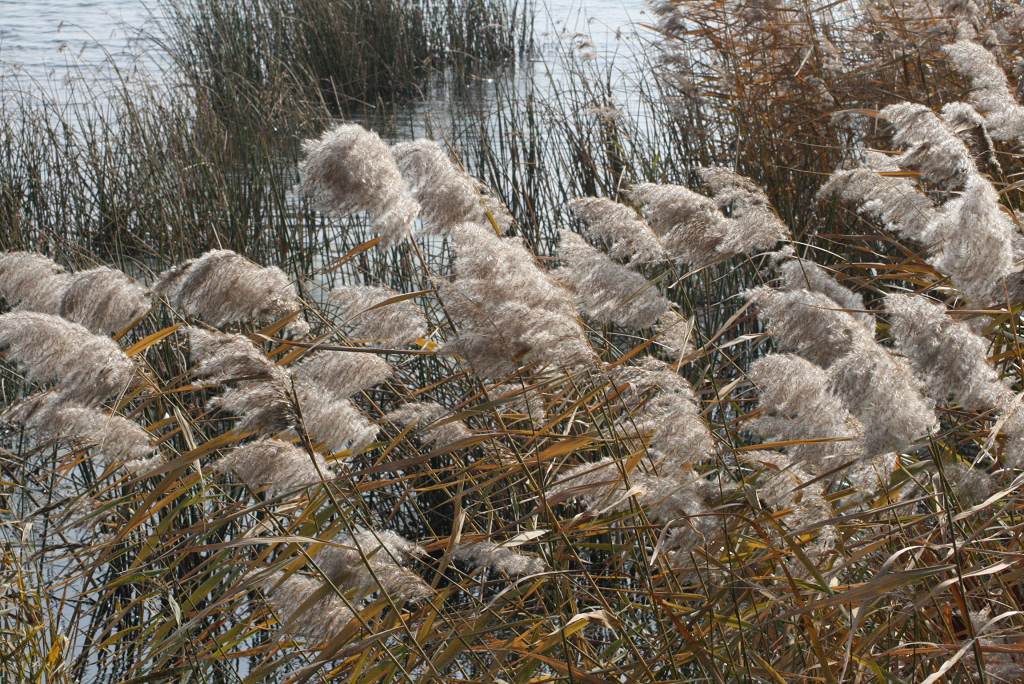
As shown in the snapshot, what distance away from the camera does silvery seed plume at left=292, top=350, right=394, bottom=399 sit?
1.48m

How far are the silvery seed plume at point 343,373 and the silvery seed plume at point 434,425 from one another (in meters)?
0.14

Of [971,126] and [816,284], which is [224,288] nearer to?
[816,284]

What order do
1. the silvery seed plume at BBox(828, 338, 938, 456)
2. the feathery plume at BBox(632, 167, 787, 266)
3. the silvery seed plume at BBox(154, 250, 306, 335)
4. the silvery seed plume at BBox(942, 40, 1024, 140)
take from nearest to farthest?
the silvery seed plume at BBox(828, 338, 938, 456) < the silvery seed plume at BBox(154, 250, 306, 335) < the feathery plume at BBox(632, 167, 787, 266) < the silvery seed plume at BBox(942, 40, 1024, 140)

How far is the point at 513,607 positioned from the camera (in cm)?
188

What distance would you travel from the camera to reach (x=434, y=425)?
1.61 metres

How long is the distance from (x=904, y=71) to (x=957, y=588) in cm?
276

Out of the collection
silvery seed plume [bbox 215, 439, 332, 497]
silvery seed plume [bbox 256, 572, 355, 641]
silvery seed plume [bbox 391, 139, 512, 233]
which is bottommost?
silvery seed plume [bbox 256, 572, 355, 641]

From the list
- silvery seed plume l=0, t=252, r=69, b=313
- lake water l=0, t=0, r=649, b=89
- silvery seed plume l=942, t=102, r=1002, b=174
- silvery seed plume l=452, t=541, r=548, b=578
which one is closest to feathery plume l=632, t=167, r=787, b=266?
silvery seed plume l=452, t=541, r=548, b=578

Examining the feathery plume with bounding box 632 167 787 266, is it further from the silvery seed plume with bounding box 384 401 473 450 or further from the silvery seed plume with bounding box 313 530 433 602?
the silvery seed plume with bounding box 313 530 433 602

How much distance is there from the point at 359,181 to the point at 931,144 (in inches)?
36.6

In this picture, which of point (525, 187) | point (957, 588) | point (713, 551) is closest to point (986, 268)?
point (957, 588)

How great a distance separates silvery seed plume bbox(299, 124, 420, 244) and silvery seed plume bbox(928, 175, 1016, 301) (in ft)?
2.49

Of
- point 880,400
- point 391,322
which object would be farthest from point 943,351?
point 391,322

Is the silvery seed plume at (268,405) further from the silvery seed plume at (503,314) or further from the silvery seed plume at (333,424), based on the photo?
the silvery seed plume at (503,314)
